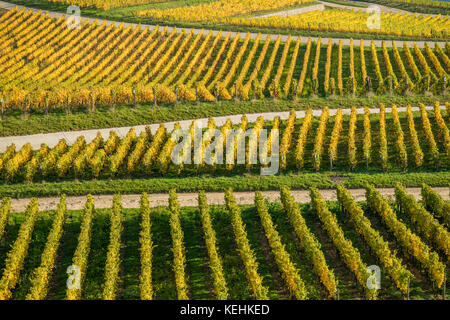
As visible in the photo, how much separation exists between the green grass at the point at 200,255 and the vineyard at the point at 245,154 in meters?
4.67

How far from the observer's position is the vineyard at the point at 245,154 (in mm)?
35781

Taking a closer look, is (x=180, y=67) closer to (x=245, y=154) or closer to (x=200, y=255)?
(x=245, y=154)

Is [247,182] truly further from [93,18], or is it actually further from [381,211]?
[93,18]

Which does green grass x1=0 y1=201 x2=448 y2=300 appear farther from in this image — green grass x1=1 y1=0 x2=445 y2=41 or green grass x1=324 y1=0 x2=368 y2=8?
green grass x1=324 y1=0 x2=368 y2=8

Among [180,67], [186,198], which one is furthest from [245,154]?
[180,67]

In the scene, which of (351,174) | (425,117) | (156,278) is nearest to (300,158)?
(351,174)

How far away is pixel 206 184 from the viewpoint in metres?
34.4

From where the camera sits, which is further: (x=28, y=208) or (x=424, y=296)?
(x=28, y=208)

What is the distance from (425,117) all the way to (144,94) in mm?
20272

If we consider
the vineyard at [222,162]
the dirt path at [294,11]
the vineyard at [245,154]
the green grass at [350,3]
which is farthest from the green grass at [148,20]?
the green grass at [350,3]

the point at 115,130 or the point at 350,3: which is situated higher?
the point at 350,3

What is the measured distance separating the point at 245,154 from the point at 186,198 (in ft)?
19.0

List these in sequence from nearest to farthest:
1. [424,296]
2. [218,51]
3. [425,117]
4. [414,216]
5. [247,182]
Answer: [424,296] → [414,216] → [247,182] → [425,117] → [218,51]

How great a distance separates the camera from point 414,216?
29.1 m
